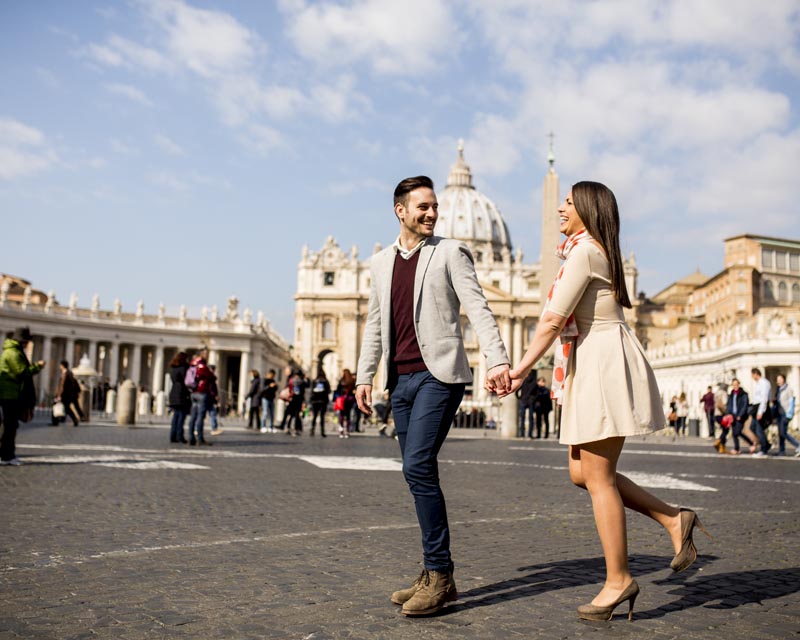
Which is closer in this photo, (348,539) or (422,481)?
(422,481)

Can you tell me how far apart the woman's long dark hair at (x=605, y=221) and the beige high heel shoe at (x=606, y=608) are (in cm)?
106

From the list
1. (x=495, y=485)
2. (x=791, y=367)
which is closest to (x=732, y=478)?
(x=495, y=485)

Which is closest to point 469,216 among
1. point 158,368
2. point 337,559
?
point 158,368

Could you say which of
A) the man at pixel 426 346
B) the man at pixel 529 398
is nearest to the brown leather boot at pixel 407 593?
the man at pixel 426 346

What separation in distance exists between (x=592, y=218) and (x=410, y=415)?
1058 mm

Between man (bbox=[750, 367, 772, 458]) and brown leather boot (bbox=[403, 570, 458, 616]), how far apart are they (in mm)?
13224

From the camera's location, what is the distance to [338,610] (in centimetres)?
332

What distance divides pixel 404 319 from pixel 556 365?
0.64m

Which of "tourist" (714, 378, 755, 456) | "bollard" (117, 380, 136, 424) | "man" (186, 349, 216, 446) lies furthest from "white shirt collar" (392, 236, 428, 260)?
"bollard" (117, 380, 136, 424)

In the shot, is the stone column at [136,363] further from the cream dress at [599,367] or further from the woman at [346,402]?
the cream dress at [599,367]

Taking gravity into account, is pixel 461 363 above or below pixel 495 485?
above

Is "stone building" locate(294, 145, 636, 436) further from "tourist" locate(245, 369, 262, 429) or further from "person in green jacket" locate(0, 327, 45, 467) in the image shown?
"person in green jacket" locate(0, 327, 45, 467)

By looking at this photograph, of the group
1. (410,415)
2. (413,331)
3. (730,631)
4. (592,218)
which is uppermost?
(592,218)

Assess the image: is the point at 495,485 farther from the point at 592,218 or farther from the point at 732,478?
the point at 592,218
